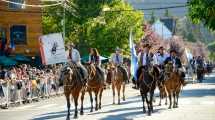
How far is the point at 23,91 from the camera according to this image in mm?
34844

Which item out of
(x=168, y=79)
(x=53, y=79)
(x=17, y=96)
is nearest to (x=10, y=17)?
(x=53, y=79)

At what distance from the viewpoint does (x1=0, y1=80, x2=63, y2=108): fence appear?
32.3 m

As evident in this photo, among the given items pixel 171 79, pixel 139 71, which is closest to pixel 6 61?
pixel 171 79

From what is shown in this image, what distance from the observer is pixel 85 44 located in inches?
2603

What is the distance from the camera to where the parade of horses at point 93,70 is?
23922 millimetres

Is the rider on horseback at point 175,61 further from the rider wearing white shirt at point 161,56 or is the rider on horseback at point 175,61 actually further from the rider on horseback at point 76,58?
the rider on horseback at point 76,58

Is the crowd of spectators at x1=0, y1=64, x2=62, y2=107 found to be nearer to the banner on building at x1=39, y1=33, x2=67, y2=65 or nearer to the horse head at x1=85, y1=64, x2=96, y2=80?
the banner on building at x1=39, y1=33, x2=67, y2=65

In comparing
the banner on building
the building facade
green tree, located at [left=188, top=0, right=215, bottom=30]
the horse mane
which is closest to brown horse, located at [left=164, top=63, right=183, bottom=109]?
the horse mane

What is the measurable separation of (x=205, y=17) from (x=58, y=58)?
10.7 meters

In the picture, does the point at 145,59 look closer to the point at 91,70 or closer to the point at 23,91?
the point at 91,70

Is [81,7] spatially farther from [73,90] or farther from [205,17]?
[73,90]

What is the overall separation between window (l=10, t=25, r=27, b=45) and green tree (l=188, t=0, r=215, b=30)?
1922cm

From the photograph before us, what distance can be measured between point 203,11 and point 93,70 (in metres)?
17.0

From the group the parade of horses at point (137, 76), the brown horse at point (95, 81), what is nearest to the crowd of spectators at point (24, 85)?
the parade of horses at point (137, 76)
